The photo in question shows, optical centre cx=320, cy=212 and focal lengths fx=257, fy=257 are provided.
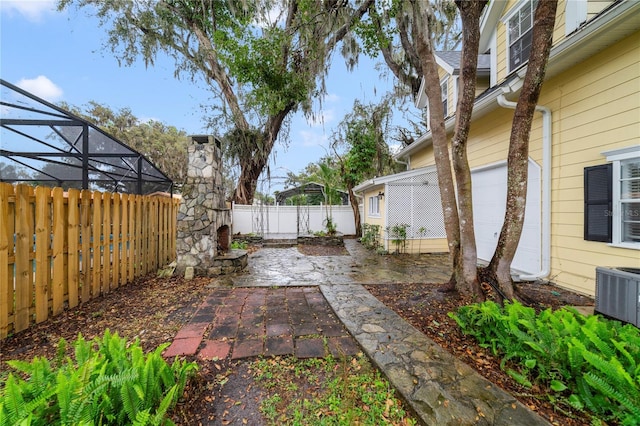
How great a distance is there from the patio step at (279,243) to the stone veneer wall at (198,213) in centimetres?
453

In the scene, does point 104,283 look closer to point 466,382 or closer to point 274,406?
point 274,406

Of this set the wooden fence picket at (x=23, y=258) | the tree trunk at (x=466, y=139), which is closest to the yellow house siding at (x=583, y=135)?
the tree trunk at (x=466, y=139)

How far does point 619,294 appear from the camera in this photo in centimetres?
279

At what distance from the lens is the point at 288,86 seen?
29.0 ft

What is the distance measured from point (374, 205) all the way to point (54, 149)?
8976 millimetres

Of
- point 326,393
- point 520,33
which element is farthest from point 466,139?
point 520,33

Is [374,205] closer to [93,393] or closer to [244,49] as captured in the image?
[244,49]

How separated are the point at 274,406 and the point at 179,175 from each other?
61.3ft

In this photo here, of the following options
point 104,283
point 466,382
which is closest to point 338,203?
point 104,283

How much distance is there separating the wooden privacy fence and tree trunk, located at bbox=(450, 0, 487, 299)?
5167mm

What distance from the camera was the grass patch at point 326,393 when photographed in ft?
5.65

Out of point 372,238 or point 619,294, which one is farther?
point 372,238

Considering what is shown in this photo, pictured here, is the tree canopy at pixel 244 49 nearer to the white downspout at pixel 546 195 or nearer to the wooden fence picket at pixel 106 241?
the white downspout at pixel 546 195

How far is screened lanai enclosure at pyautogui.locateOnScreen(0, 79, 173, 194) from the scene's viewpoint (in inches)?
177
